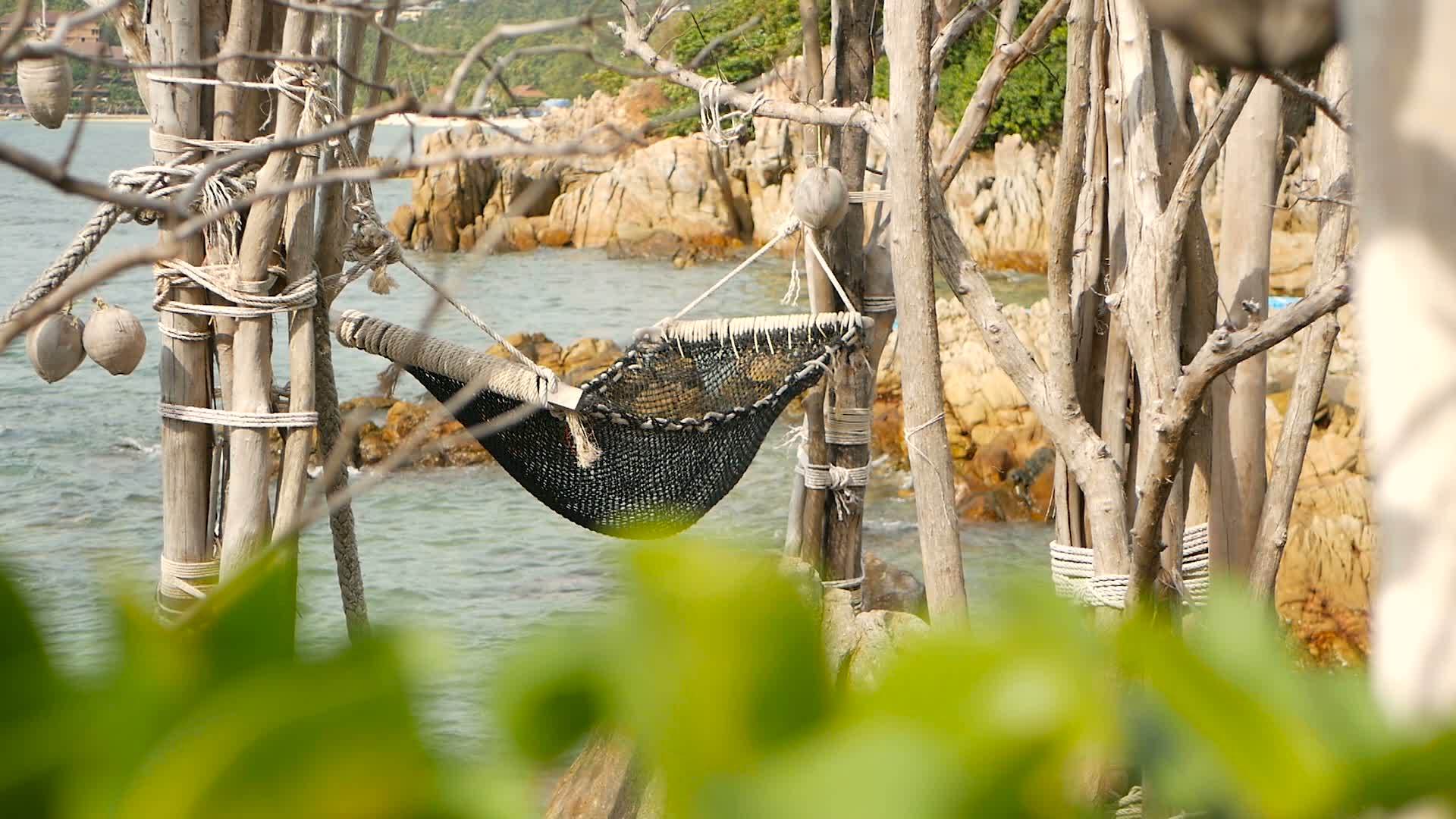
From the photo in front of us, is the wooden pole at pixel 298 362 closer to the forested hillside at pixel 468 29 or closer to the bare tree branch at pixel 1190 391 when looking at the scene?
the forested hillside at pixel 468 29

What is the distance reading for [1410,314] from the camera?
0.37 m

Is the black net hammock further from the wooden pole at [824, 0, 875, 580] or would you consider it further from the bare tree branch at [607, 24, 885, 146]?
the bare tree branch at [607, 24, 885, 146]

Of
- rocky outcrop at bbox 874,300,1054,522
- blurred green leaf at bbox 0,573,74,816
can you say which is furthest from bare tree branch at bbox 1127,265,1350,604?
rocky outcrop at bbox 874,300,1054,522

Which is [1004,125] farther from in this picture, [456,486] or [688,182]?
[456,486]

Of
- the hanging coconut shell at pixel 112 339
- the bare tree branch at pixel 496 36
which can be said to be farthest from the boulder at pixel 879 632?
the hanging coconut shell at pixel 112 339

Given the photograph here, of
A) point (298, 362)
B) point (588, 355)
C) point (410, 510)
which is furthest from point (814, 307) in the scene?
point (588, 355)

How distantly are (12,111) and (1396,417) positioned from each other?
7.57 feet

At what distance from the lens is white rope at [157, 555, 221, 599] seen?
2562 mm

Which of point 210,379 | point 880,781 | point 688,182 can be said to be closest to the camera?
point 880,781

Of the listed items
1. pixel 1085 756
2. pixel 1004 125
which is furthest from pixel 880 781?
pixel 1004 125

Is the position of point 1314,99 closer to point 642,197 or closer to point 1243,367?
point 1243,367

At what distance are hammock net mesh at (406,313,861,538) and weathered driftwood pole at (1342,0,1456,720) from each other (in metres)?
2.70

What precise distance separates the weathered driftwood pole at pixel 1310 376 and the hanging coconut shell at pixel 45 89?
7.29 ft

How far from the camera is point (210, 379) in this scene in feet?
8.49
